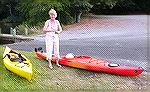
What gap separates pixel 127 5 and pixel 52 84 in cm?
2828

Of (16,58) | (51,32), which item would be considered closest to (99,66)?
(51,32)

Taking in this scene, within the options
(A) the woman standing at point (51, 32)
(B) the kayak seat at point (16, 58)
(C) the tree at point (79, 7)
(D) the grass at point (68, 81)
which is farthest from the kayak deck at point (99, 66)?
(C) the tree at point (79, 7)

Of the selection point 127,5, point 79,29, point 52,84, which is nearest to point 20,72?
point 52,84

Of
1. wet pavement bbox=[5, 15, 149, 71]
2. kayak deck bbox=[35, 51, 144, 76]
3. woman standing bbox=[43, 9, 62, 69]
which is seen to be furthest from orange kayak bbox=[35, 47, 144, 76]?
wet pavement bbox=[5, 15, 149, 71]

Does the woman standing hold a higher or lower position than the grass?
higher

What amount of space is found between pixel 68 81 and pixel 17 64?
1489 mm

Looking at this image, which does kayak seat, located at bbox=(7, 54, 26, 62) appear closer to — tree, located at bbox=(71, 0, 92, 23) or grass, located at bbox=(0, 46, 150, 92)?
grass, located at bbox=(0, 46, 150, 92)

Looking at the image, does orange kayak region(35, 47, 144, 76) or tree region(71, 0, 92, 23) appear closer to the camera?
orange kayak region(35, 47, 144, 76)

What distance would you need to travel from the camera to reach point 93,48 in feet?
50.2

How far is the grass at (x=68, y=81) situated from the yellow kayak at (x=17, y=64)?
0.49 feet

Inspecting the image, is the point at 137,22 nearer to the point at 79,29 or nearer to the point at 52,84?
the point at 79,29

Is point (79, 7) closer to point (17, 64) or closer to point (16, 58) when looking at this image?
point (16, 58)

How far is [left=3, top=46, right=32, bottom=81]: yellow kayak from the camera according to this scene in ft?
30.8

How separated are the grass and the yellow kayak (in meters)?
0.15
